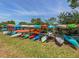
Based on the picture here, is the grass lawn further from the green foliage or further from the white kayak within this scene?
the green foliage

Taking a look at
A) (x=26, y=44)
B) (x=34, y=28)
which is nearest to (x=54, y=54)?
(x=26, y=44)

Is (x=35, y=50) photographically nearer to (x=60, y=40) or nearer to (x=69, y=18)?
(x=60, y=40)

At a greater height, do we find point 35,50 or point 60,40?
point 60,40

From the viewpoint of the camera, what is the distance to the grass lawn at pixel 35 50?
30.7 feet

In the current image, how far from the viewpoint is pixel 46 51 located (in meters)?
10.1

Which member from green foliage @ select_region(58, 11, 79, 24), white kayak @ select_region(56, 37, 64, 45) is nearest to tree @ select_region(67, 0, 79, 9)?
green foliage @ select_region(58, 11, 79, 24)

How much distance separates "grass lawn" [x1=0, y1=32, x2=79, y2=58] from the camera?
9.36 meters

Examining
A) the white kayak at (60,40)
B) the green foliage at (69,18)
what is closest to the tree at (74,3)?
the green foliage at (69,18)

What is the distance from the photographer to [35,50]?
10156 mm

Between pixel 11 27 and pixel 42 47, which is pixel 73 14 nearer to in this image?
pixel 11 27

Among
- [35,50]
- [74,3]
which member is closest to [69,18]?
[74,3]

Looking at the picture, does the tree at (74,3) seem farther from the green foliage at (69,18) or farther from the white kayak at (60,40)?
the white kayak at (60,40)

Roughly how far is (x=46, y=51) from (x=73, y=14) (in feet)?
23.5

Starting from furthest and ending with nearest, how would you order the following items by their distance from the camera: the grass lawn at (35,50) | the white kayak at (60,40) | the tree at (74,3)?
the tree at (74,3), the white kayak at (60,40), the grass lawn at (35,50)
